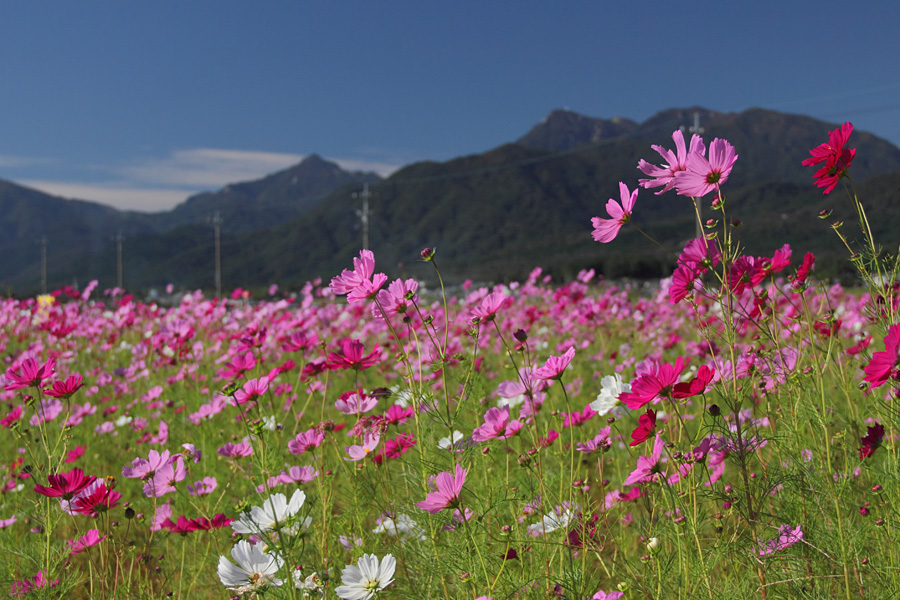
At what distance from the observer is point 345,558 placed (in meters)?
1.81

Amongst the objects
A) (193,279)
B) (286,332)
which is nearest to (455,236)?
(193,279)

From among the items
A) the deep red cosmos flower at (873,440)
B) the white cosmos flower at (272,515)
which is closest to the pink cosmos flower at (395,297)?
the white cosmos flower at (272,515)

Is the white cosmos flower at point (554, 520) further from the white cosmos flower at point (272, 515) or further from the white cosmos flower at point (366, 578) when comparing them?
the white cosmos flower at point (272, 515)

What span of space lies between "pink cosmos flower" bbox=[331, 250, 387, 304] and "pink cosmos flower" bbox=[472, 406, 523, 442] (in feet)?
1.28

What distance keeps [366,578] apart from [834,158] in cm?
123

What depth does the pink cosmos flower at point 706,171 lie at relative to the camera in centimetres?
110

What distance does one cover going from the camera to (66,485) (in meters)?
1.31

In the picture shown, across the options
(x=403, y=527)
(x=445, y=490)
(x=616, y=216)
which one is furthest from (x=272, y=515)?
(x=616, y=216)

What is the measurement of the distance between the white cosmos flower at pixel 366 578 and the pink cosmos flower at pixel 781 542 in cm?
70

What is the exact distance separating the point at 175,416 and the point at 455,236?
4310 inches

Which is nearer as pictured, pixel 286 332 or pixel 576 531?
pixel 576 531

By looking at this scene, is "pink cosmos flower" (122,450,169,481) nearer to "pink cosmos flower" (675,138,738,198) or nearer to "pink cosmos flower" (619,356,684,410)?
"pink cosmos flower" (619,356,684,410)

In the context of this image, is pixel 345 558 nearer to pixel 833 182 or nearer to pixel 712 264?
pixel 712 264

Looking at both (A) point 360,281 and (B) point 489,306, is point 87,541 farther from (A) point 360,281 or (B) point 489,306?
(B) point 489,306
